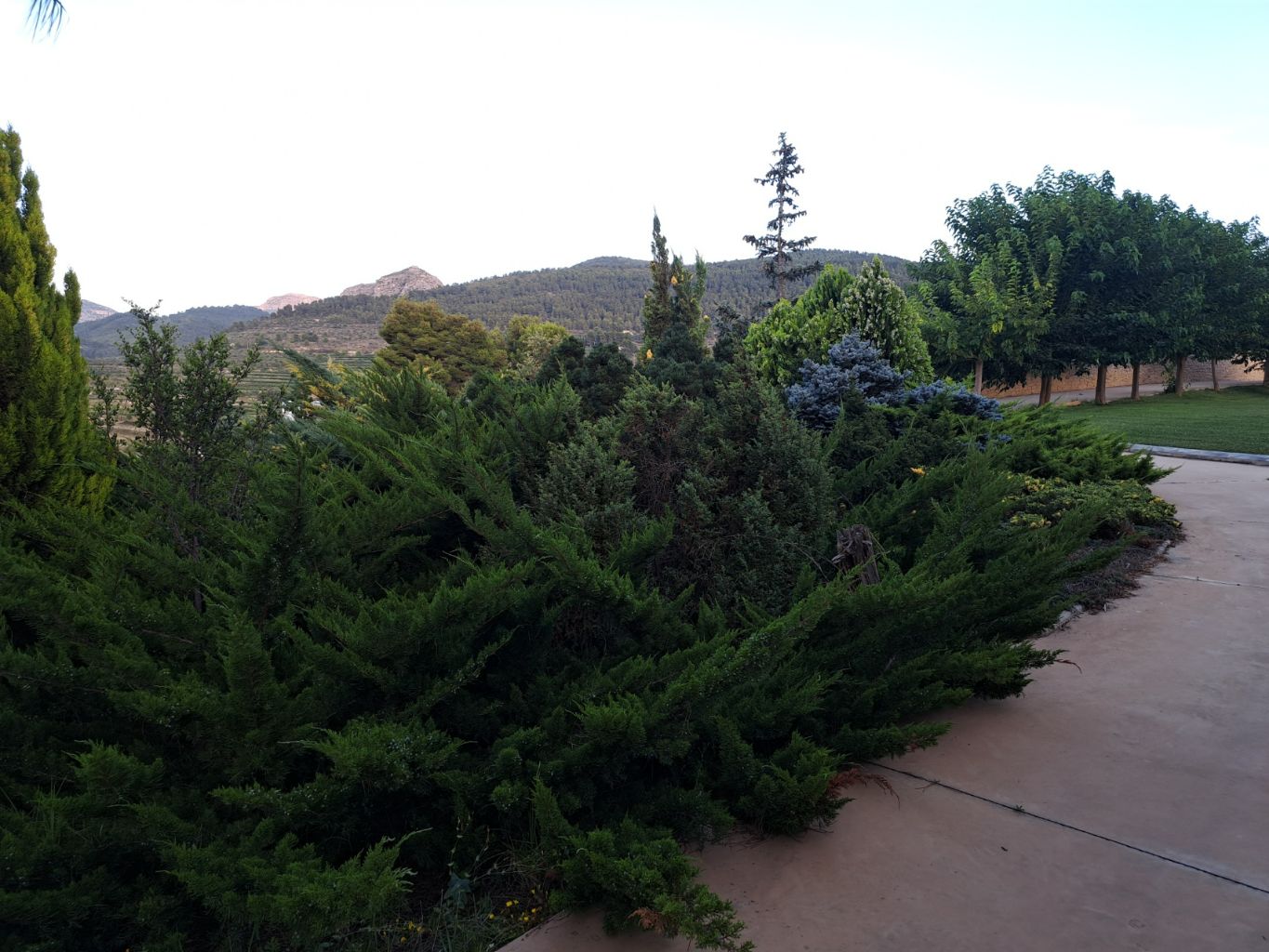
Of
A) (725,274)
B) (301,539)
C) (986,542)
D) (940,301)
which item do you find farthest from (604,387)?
(725,274)

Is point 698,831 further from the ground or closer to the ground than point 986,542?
closer to the ground

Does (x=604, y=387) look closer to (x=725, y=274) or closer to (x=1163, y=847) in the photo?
(x=1163, y=847)

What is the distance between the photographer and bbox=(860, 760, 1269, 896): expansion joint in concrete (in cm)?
227

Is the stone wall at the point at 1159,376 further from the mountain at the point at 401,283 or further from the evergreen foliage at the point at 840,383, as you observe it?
the mountain at the point at 401,283

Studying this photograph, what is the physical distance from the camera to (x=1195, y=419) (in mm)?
16641

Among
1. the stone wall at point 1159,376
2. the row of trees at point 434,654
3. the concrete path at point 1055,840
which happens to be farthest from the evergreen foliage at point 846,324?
the stone wall at point 1159,376

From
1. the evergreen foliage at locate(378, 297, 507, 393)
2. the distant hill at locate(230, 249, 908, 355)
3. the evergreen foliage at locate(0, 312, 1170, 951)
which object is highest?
the distant hill at locate(230, 249, 908, 355)

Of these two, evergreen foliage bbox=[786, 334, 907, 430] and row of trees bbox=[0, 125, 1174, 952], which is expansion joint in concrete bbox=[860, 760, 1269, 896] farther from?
evergreen foliage bbox=[786, 334, 907, 430]

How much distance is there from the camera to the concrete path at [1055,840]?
2.08 metres

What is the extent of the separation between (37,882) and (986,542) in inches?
157

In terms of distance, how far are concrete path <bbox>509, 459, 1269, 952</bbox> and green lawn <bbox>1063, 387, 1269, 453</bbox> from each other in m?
6.37

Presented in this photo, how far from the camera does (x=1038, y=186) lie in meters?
24.9

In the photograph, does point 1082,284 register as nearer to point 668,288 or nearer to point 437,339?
point 668,288

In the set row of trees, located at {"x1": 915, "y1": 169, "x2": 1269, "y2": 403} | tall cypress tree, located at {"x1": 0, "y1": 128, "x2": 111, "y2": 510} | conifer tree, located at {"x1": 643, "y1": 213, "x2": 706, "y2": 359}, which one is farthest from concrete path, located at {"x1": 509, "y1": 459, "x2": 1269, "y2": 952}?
conifer tree, located at {"x1": 643, "y1": 213, "x2": 706, "y2": 359}
